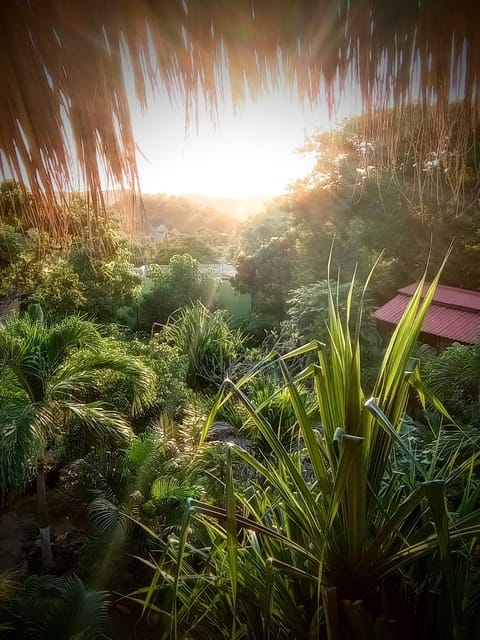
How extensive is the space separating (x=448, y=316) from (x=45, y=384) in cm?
486

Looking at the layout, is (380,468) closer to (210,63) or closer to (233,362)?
(210,63)

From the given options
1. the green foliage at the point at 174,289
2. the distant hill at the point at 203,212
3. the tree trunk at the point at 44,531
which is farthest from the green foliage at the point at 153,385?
the green foliage at the point at 174,289

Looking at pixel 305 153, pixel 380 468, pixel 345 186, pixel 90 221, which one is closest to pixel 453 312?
pixel 345 186

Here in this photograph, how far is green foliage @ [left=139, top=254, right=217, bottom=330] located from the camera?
26.8 ft

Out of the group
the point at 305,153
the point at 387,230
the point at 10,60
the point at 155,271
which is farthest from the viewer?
the point at 155,271

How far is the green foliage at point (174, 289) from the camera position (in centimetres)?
816

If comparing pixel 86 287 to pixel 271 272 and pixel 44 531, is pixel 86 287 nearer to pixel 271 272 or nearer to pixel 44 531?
pixel 271 272

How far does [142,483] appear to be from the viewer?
2.40 meters

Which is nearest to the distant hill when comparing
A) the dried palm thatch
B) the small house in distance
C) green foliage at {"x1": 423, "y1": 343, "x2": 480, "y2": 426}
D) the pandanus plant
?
the dried palm thatch

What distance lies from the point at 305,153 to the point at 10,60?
7.92 metres

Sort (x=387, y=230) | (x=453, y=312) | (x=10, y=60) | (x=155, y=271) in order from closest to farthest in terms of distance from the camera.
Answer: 1. (x=10, y=60)
2. (x=453, y=312)
3. (x=387, y=230)
4. (x=155, y=271)

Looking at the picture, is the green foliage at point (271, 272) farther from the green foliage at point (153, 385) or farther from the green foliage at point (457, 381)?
the green foliage at point (457, 381)

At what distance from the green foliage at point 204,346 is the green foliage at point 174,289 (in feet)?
8.85

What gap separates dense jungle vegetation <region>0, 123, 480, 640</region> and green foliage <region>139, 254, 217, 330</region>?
1034 millimetres
